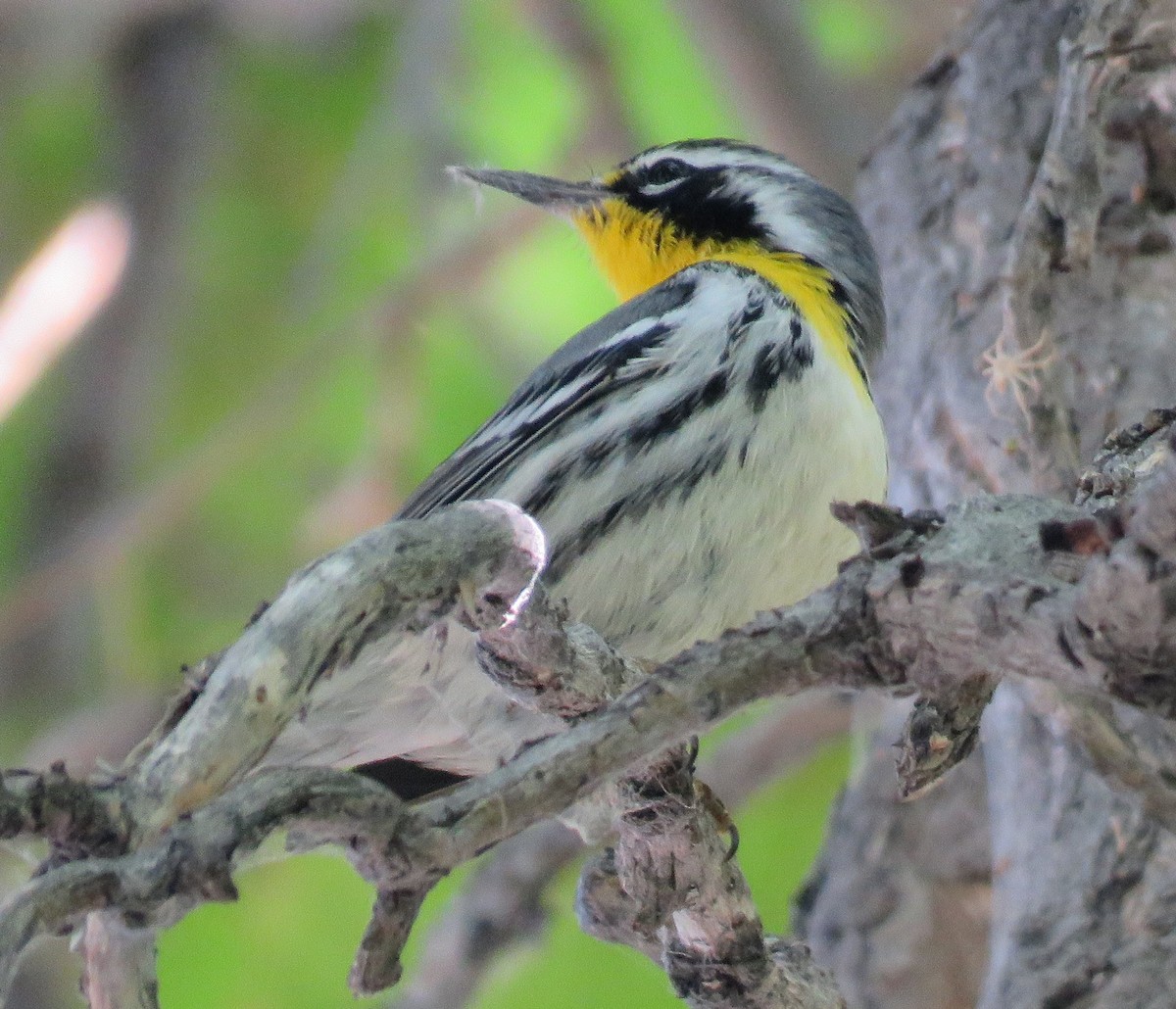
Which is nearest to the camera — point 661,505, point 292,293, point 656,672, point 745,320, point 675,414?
point 656,672

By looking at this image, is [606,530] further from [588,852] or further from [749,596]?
[588,852]

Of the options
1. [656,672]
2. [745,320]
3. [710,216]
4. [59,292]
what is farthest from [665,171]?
[656,672]

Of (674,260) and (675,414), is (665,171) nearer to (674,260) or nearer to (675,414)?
(674,260)

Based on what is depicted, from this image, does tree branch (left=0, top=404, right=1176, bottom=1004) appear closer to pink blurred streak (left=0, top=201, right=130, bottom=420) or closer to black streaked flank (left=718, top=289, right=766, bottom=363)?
black streaked flank (left=718, top=289, right=766, bottom=363)

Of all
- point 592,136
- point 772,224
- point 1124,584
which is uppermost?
A: point 592,136

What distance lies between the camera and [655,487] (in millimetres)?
2811

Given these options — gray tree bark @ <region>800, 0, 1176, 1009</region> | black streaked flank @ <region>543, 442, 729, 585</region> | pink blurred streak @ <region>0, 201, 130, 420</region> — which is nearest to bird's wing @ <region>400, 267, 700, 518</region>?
black streaked flank @ <region>543, 442, 729, 585</region>

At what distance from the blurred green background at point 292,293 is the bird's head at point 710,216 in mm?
705

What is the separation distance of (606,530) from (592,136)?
274 centimetres

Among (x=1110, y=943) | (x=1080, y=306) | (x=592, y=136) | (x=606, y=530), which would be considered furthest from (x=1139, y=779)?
(x=592, y=136)

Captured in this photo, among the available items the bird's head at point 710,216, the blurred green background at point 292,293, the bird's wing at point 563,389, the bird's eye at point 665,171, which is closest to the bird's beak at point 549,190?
the bird's head at point 710,216

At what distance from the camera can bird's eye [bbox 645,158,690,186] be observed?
3869mm

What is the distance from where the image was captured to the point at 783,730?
13.5 feet

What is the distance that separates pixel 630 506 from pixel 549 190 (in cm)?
136
